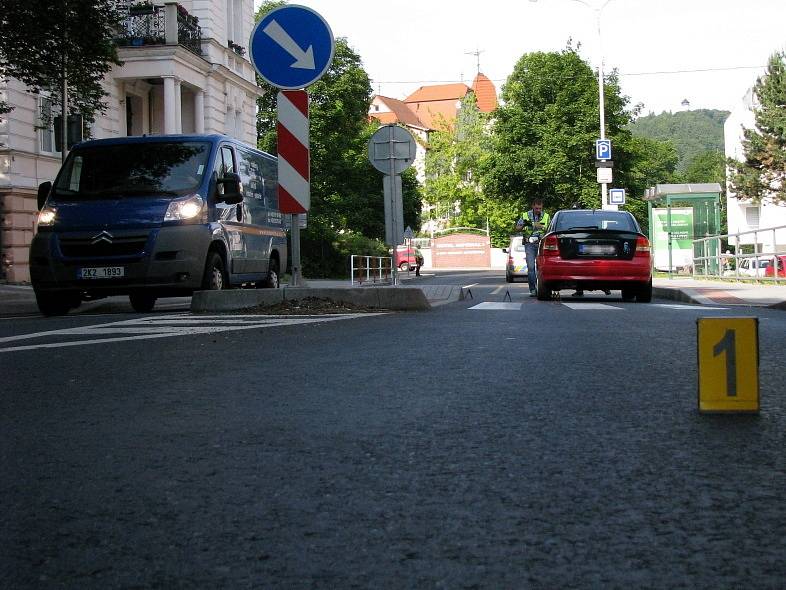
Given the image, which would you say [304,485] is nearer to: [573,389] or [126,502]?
[126,502]

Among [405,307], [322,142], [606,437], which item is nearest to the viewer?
[606,437]

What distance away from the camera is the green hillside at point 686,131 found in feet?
549

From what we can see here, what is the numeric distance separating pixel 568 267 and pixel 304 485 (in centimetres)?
1345

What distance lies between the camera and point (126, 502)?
2807mm

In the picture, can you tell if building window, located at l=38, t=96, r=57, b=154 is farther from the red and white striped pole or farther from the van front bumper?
the red and white striped pole

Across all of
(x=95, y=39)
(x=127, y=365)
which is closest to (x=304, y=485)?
(x=127, y=365)

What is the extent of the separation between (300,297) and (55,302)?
3580 millimetres

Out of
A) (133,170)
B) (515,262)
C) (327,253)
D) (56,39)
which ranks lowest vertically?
(515,262)

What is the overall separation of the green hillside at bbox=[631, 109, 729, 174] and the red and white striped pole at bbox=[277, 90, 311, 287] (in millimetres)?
157860

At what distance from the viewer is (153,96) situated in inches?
1439

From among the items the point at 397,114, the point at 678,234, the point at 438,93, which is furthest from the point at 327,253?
the point at 438,93

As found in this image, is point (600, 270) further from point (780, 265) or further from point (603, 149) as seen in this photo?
point (603, 149)

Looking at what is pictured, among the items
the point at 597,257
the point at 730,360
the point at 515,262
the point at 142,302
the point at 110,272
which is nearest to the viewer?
the point at 730,360

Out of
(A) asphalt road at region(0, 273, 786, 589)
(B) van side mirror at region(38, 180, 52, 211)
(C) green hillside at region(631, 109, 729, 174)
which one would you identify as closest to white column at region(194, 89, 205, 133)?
(B) van side mirror at region(38, 180, 52, 211)
